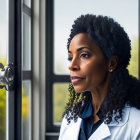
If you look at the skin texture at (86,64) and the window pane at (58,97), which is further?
the window pane at (58,97)

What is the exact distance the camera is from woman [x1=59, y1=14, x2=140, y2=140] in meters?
0.56

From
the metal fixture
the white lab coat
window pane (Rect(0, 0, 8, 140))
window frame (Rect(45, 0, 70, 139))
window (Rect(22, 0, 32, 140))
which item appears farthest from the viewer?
window frame (Rect(45, 0, 70, 139))

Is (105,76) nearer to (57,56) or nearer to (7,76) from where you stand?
(7,76)

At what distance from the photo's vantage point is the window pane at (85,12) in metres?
1.93

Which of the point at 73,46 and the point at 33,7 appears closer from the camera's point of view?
the point at 73,46

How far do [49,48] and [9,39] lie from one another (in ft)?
2.61

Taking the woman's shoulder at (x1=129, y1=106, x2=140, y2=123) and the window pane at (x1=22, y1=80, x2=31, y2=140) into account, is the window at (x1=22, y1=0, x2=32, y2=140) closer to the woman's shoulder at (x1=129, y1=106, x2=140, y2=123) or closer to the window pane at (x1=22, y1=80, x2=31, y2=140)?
the window pane at (x1=22, y1=80, x2=31, y2=140)

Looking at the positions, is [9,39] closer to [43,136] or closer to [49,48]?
[49,48]

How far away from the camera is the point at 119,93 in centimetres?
58

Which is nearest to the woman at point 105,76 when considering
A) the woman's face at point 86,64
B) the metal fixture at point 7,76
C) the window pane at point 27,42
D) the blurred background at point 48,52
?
the woman's face at point 86,64

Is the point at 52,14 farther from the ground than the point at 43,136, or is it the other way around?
the point at 52,14

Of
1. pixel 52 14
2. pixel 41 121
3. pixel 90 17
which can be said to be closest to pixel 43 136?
pixel 41 121

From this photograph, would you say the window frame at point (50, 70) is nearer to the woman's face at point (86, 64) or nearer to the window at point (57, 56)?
the window at point (57, 56)

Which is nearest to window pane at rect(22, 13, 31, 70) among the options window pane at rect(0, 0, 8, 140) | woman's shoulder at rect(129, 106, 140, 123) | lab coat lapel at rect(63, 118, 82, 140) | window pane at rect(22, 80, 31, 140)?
window pane at rect(22, 80, 31, 140)
